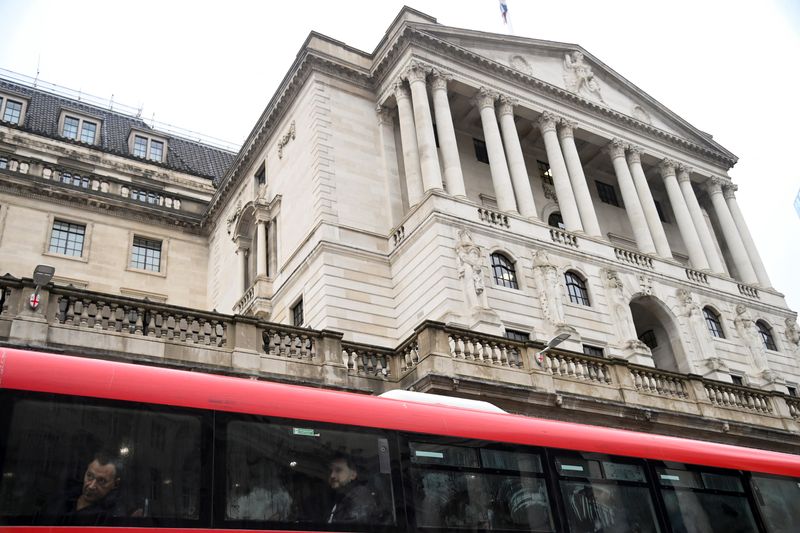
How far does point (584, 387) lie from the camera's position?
21.5 meters

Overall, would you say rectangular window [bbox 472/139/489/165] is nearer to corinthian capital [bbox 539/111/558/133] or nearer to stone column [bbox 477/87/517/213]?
stone column [bbox 477/87/517/213]

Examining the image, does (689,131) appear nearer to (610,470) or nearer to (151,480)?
(610,470)

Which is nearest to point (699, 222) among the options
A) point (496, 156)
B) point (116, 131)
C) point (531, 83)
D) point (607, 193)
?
point (607, 193)

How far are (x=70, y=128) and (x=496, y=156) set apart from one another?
2515 centimetres

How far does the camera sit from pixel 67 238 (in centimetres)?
3219

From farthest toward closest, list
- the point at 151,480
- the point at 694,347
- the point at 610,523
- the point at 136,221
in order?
the point at 136,221 → the point at 694,347 → the point at 610,523 → the point at 151,480

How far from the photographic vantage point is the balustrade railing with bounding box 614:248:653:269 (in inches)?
1179

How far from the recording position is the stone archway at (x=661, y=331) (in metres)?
29.1

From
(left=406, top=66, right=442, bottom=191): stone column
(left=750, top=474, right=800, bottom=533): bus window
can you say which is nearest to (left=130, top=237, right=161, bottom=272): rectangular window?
(left=406, top=66, right=442, bottom=191): stone column

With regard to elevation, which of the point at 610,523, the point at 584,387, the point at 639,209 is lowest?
the point at 610,523

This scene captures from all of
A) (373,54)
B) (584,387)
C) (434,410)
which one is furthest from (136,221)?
(434,410)

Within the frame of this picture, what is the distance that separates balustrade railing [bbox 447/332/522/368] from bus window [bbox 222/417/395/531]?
10.7 meters

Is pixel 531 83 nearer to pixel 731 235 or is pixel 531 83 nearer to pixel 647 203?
pixel 647 203

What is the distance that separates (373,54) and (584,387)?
1790 cm
